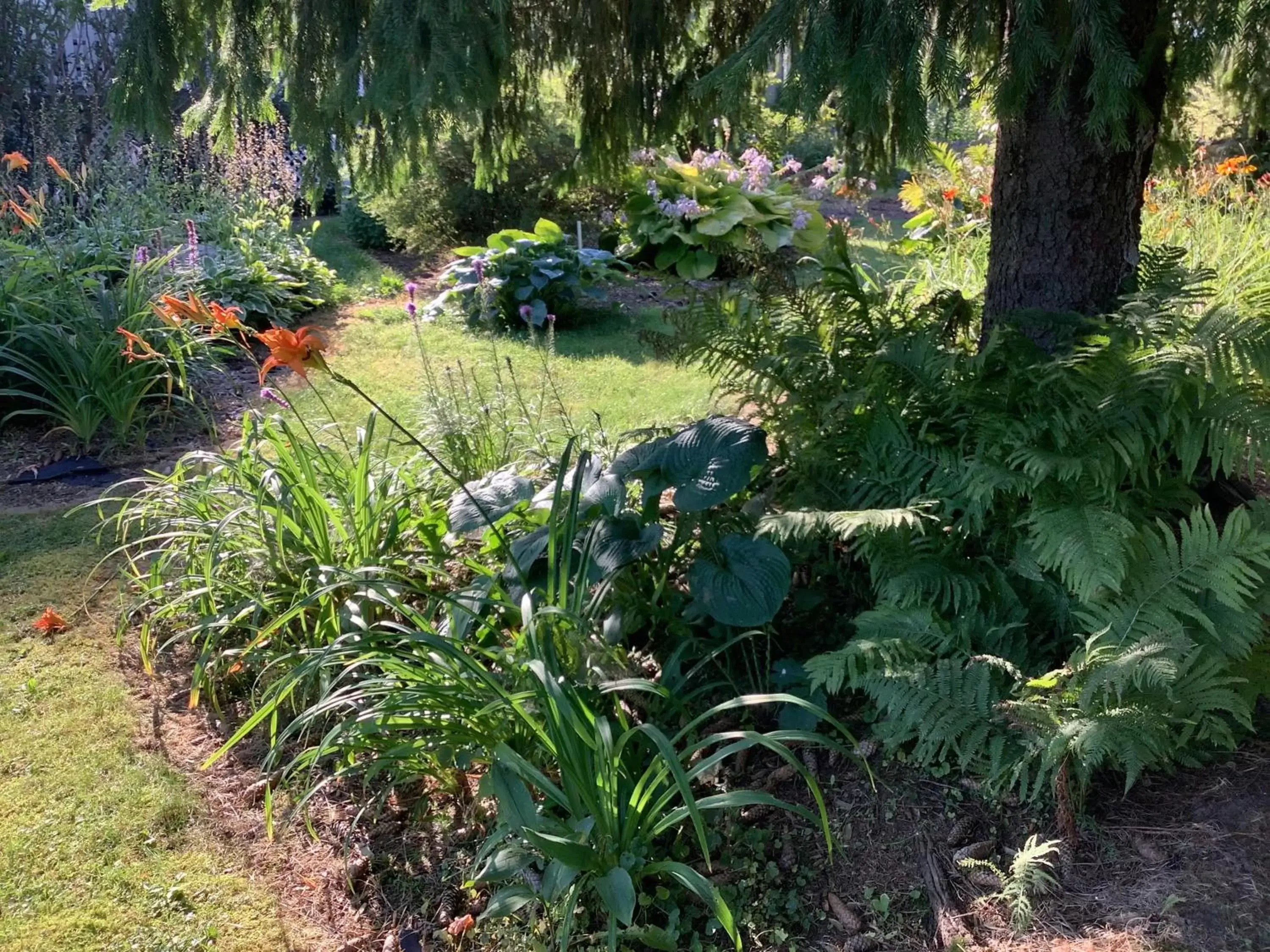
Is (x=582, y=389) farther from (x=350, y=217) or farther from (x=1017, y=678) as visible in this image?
(x=350, y=217)

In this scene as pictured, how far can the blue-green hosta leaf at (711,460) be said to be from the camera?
2.42 metres

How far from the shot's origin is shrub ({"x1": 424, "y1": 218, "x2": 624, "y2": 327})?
251 inches

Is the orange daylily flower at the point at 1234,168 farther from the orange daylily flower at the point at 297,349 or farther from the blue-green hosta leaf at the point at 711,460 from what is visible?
the orange daylily flower at the point at 297,349

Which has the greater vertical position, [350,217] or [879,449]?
[350,217]

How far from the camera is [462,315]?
6.79 metres

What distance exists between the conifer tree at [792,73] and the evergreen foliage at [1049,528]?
327 millimetres

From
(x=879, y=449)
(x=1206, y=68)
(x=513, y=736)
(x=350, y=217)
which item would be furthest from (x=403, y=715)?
(x=350, y=217)

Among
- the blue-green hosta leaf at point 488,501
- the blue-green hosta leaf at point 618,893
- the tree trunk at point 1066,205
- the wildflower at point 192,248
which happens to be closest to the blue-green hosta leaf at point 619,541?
the blue-green hosta leaf at point 488,501

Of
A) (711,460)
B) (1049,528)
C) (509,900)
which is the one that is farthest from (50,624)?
(1049,528)

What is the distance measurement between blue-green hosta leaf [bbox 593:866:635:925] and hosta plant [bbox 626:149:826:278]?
5.77 metres

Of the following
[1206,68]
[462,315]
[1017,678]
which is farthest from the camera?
[462,315]

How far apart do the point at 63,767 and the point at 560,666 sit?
1383 mm

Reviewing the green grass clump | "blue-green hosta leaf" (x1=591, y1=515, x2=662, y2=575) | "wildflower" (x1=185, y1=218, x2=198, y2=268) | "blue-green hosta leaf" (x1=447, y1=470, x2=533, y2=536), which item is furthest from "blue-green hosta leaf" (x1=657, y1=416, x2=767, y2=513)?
"wildflower" (x1=185, y1=218, x2=198, y2=268)

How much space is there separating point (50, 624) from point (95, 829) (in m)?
1.05
